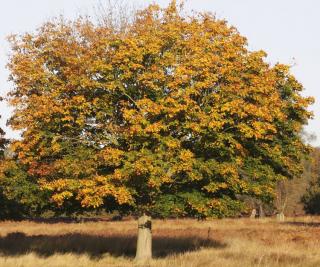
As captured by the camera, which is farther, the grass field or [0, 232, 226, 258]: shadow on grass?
[0, 232, 226, 258]: shadow on grass

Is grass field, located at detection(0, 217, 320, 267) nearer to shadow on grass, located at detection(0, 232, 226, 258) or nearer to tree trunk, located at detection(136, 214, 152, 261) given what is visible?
shadow on grass, located at detection(0, 232, 226, 258)

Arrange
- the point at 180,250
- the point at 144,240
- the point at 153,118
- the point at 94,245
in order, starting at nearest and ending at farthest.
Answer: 1. the point at 153,118
2. the point at 144,240
3. the point at 180,250
4. the point at 94,245

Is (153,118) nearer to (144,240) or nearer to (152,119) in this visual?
(152,119)

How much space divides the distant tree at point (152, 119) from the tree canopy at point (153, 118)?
6 cm

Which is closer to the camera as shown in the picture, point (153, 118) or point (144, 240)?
point (153, 118)

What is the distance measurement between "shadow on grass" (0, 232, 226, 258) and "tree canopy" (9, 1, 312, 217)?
5.33m

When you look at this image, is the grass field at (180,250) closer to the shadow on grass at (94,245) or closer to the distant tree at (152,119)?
the shadow on grass at (94,245)

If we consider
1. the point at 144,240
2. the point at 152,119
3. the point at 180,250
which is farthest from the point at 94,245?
the point at 152,119

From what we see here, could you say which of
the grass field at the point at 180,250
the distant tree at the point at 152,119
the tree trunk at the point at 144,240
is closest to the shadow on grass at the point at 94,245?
the grass field at the point at 180,250

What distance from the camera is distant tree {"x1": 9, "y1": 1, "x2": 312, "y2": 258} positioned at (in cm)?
2305

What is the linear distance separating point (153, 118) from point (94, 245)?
1301cm

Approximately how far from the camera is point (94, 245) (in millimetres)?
33656

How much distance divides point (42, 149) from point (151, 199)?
5.32 m

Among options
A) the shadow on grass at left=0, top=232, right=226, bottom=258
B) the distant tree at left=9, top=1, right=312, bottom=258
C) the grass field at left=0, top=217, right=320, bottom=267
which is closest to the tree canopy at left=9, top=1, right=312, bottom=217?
the distant tree at left=9, top=1, right=312, bottom=258
